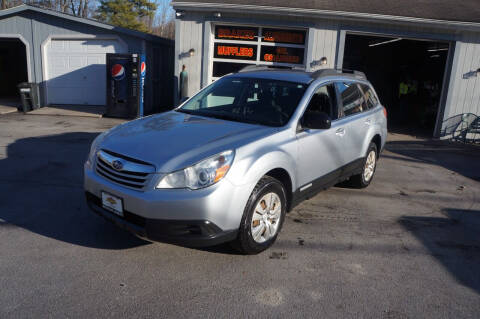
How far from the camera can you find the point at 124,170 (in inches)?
136

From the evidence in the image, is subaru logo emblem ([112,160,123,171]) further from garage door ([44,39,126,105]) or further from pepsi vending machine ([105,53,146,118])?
garage door ([44,39,126,105])

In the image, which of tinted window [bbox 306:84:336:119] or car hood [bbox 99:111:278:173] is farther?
tinted window [bbox 306:84:336:119]

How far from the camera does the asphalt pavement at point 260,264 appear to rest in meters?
3.07

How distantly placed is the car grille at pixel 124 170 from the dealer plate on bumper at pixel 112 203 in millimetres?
141

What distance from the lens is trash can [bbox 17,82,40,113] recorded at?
1307 centimetres

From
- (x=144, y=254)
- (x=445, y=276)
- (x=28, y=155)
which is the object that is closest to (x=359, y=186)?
(x=445, y=276)

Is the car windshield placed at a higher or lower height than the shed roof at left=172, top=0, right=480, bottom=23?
lower

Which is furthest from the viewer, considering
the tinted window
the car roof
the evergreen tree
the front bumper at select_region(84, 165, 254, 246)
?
the evergreen tree

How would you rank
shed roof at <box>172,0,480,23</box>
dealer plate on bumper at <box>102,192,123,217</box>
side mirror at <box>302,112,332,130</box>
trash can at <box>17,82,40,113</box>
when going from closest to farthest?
dealer plate on bumper at <box>102,192,123,217</box>
side mirror at <box>302,112,332,130</box>
shed roof at <box>172,0,480,23</box>
trash can at <box>17,82,40,113</box>

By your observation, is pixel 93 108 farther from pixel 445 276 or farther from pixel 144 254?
pixel 445 276

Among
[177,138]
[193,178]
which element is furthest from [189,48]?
[193,178]

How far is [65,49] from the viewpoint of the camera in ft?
46.7

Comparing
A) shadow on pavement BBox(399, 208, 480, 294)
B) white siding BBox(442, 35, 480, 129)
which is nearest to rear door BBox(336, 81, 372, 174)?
shadow on pavement BBox(399, 208, 480, 294)

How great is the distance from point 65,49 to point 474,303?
48.0 ft
